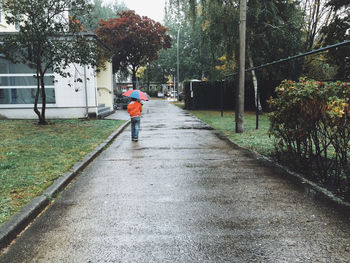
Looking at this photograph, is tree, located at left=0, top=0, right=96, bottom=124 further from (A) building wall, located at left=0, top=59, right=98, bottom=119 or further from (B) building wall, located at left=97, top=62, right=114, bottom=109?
(B) building wall, located at left=97, top=62, right=114, bottom=109

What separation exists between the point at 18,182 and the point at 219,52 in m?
15.0

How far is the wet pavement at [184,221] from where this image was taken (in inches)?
116

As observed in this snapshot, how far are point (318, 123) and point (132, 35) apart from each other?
3343 cm

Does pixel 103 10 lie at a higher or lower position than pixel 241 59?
higher

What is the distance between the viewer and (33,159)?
6711mm

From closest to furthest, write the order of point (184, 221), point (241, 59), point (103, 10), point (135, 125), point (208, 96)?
1. point (184, 221)
2. point (135, 125)
3. point (241, 59)
4. point (208, 96)
5. point (103, 10)

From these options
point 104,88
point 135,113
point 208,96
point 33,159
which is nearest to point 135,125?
point 135,113

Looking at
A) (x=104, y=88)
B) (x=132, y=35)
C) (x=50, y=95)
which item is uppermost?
(x=132, y=35)

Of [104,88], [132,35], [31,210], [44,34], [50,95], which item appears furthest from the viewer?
[132,35]

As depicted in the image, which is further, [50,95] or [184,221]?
[50,95]

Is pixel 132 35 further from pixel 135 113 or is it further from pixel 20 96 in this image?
pixel 135 113

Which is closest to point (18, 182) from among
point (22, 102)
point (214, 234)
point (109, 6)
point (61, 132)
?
point (214, 234)

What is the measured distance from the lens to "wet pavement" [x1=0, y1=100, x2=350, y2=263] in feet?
9.68

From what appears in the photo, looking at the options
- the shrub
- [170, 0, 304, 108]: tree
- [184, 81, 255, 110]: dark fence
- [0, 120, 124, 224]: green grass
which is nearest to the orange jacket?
[0, 120, 124, 224]: green grass
